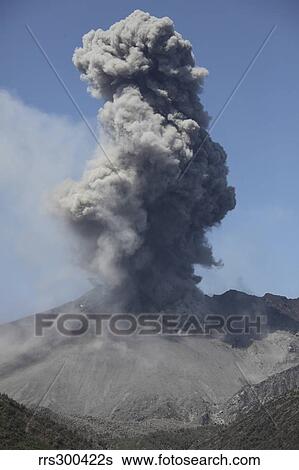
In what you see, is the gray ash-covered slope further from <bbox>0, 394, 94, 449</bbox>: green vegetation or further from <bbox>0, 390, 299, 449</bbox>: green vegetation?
<bbox>0, 394, 94, 449</bbox>: green vegetation

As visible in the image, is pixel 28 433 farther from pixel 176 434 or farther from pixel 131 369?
pixel 131 369

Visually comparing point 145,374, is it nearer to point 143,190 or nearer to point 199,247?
point 199,247

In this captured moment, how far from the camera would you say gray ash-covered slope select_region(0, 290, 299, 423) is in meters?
97.5

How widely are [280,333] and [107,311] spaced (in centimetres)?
3052

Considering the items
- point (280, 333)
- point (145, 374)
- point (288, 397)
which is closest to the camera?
point (288, 397)

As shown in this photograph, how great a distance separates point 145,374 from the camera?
106m

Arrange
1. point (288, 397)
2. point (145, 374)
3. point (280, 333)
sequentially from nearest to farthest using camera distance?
point (288, 397)
point (145, 374)
point (280, 333)
